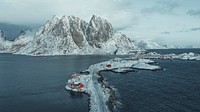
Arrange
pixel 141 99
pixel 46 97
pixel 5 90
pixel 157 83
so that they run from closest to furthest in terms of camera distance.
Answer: pixel 141 99, pixel 46 97, pixel 5 90, pixel 157 83

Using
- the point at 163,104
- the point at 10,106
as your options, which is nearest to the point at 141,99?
the point at 163,104

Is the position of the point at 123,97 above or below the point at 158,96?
below

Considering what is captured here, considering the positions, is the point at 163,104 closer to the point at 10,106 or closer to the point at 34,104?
the point at 34,104

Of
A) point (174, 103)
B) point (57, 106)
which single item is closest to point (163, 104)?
point (174, 103)

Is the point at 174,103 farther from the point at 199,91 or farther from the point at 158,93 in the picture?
the point at 199,91

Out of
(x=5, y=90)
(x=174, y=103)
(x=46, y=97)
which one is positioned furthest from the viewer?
(x=5, y=90)

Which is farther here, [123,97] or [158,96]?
[158,96]

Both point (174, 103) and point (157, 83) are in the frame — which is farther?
point (157, 83)

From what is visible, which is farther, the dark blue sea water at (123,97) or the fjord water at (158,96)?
the dark blue sea water at (123,97)

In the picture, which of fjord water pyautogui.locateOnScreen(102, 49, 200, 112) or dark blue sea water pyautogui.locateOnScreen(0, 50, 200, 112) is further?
dark blue sea water pyautogui.locateOnScreen(0, 50, 200, 112)
